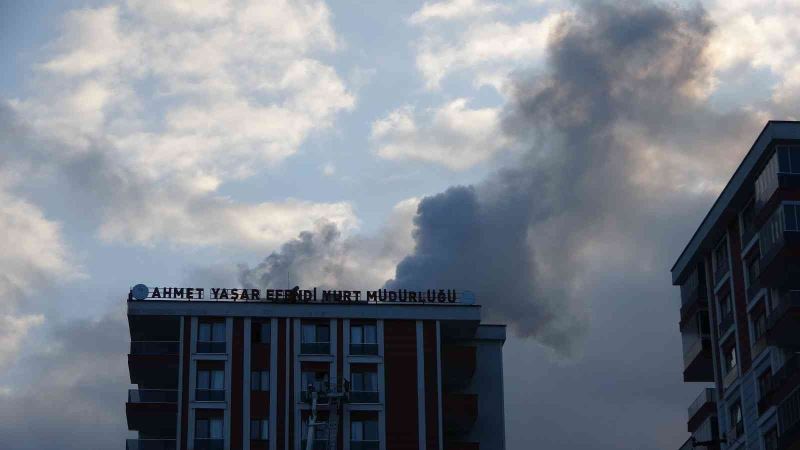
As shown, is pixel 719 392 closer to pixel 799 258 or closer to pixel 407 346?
pixel 799 258

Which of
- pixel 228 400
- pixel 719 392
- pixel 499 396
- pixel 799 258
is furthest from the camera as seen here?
pixel 499 396

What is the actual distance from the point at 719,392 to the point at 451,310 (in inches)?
1122

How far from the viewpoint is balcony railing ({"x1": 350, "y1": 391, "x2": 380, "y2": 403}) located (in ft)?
438

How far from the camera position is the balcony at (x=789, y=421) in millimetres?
98188

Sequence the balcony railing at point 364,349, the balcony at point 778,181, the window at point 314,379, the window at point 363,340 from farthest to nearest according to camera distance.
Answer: the window at point 363,340, the balcony railing at point 364,349, the window at point 314,379, the balcony at point 778,181

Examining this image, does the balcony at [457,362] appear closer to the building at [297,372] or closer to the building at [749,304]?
the building at [297,372]

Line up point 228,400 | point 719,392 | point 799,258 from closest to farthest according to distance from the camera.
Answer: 1. point 799,258
2. point 719,392
3. point 228,400

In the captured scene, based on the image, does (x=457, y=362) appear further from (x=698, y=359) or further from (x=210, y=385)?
(x=698, y=359)

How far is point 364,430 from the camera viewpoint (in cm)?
13262

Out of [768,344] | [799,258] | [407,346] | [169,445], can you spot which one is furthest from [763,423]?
[169,445]

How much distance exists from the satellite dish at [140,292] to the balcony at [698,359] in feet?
144

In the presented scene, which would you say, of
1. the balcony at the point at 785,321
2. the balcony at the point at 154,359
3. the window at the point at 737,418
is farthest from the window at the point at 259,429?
the balcony at the point at 785,321

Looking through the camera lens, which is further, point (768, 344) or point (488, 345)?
point (488, 345)

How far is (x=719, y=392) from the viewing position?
382 ft
